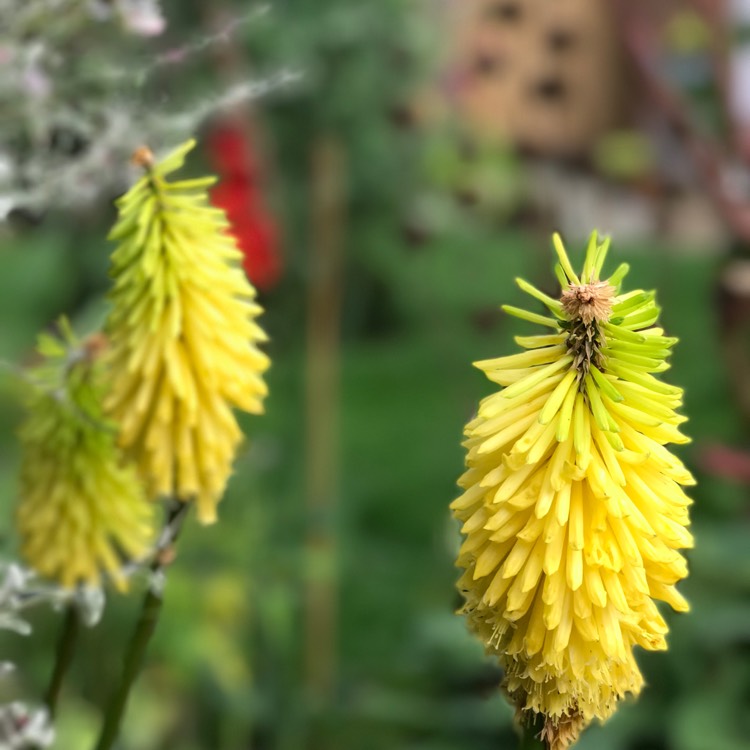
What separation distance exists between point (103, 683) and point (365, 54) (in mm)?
1879

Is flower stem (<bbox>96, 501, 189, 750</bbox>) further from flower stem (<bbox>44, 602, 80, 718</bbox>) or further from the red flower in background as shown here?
the red flower in background

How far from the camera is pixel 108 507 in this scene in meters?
0.88

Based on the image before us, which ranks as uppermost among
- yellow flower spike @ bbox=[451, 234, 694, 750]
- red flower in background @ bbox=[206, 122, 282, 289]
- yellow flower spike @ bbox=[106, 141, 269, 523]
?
red flower in background @ bbox=[206, 122, 282, 289]

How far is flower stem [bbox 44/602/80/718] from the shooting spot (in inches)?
31.9

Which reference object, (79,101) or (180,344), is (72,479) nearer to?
(180,344)

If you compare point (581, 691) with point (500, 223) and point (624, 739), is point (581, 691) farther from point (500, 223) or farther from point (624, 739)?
point (500, 223)

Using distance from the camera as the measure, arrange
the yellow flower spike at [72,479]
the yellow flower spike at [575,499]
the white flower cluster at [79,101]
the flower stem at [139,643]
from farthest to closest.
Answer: the white flower cluster at [79,101], the yellow flower spike at [72,479], the flower stem at [139,643], the yellow flower spike at [575,499]

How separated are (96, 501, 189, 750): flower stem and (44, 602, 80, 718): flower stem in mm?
79

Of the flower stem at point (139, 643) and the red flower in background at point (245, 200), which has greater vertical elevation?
the red flower in background at point (245, 200)

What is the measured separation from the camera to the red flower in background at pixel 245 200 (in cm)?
285

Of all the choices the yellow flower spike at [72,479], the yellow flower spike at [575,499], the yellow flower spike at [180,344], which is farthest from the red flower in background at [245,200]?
the yellow flower spike at [575,499]

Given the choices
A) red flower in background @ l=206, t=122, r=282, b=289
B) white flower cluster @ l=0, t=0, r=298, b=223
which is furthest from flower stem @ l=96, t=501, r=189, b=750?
red flower in background @ l=206, t=122, r=282, b=289

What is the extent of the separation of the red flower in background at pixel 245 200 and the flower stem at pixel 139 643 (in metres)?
2.06

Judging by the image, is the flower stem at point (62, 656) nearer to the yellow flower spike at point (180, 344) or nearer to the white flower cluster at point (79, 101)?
the yellow flower spike at point (180, 344)
